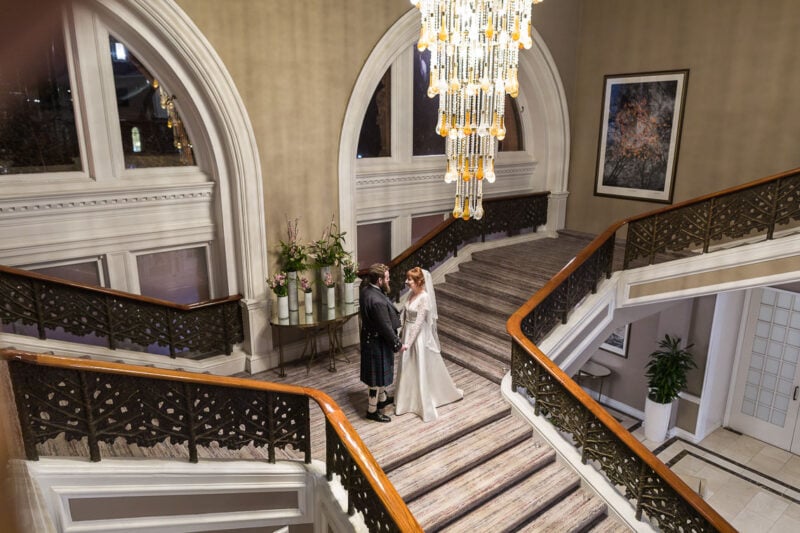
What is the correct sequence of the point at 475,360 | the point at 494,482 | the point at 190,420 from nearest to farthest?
the point at 190,420 → the point at 494,482 → the point at 475,360

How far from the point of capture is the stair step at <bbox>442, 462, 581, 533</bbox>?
5.10 meters

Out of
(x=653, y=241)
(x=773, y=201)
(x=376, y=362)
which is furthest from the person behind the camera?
(x=653, y=241)

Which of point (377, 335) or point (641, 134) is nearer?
point (377, 335)

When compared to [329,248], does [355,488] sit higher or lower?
lower

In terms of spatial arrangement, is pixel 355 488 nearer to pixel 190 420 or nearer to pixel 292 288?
pixel 190 420

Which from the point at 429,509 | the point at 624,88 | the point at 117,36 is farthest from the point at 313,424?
the point at 624,88

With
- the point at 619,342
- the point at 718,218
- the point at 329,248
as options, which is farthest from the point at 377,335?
the point at 619,342

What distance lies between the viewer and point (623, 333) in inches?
485

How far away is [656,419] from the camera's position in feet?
35.7

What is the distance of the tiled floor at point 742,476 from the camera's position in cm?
886

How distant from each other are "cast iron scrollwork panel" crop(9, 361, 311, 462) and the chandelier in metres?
2.77

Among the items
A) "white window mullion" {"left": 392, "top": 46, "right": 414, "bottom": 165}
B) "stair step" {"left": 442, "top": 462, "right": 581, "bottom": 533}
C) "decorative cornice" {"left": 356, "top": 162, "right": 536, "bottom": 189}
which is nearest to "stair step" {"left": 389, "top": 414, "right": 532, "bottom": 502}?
"stair step" {"left": 442, "top": 462, "right": 581, "bottom": 533}

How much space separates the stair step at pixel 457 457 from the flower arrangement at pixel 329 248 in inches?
114

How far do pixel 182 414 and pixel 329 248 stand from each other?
133 inches
